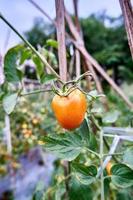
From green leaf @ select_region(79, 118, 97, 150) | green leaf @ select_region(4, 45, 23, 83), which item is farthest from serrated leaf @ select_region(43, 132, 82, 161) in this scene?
green leaf @ select_region(4, 45, 23, 83)

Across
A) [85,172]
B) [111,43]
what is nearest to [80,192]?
[85,172]

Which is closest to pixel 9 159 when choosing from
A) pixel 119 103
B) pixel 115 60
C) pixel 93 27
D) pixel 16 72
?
pixel 119 103

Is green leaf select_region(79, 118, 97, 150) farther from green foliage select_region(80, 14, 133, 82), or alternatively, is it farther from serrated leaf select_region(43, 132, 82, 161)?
green foliage select_region(80, 14, 133, 82)

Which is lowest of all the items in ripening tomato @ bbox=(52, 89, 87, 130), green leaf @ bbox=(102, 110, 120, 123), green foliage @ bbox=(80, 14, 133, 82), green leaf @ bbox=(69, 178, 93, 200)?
green leaf @ bbox=(69, 178, 93, 200)

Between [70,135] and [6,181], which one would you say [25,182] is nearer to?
[6,181]

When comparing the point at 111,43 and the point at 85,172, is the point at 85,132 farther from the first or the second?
the point at 111,43

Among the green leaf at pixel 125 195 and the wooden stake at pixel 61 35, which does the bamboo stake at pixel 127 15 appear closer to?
the wooden stake at pixel 61 35

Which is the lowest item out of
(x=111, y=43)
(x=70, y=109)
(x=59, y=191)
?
(x=59, y=191)
